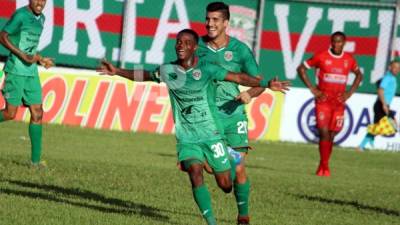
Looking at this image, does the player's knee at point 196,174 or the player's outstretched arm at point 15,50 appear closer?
the player's knee at point 196,174

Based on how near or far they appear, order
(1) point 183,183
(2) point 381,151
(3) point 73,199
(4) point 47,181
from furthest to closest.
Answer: (2) point 381,151 → (1) point 183,183 → (4) point 47,181 → (3) point 73,199

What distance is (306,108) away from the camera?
26.7 m

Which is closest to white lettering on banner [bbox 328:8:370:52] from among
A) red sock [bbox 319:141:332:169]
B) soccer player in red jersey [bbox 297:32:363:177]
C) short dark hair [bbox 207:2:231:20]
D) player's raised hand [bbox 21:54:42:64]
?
soccer player in red jersey [bbox 297:32:363:177]

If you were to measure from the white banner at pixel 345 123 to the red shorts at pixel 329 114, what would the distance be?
7409 mm

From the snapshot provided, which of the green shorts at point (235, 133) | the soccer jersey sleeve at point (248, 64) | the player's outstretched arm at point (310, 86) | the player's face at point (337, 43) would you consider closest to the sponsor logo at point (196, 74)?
the soccer jersey sleeve at point (248, 64)

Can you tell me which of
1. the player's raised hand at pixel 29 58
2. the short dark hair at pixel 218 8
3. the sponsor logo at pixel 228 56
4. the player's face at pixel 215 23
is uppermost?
the short dark hair at pixel 218 8

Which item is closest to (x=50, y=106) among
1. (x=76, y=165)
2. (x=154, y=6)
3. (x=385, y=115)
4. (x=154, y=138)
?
(x=154, y=138)

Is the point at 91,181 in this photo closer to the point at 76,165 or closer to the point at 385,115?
the point at 76,165

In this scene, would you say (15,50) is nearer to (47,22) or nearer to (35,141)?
(35,141)

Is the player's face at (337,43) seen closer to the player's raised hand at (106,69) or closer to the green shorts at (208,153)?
the green shorts at (208,153)

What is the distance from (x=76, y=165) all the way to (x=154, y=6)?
12632 mm

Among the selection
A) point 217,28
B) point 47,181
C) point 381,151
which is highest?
point 217,28

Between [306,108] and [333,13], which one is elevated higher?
[333,13]

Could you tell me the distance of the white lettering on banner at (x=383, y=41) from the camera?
2861 centimetres
